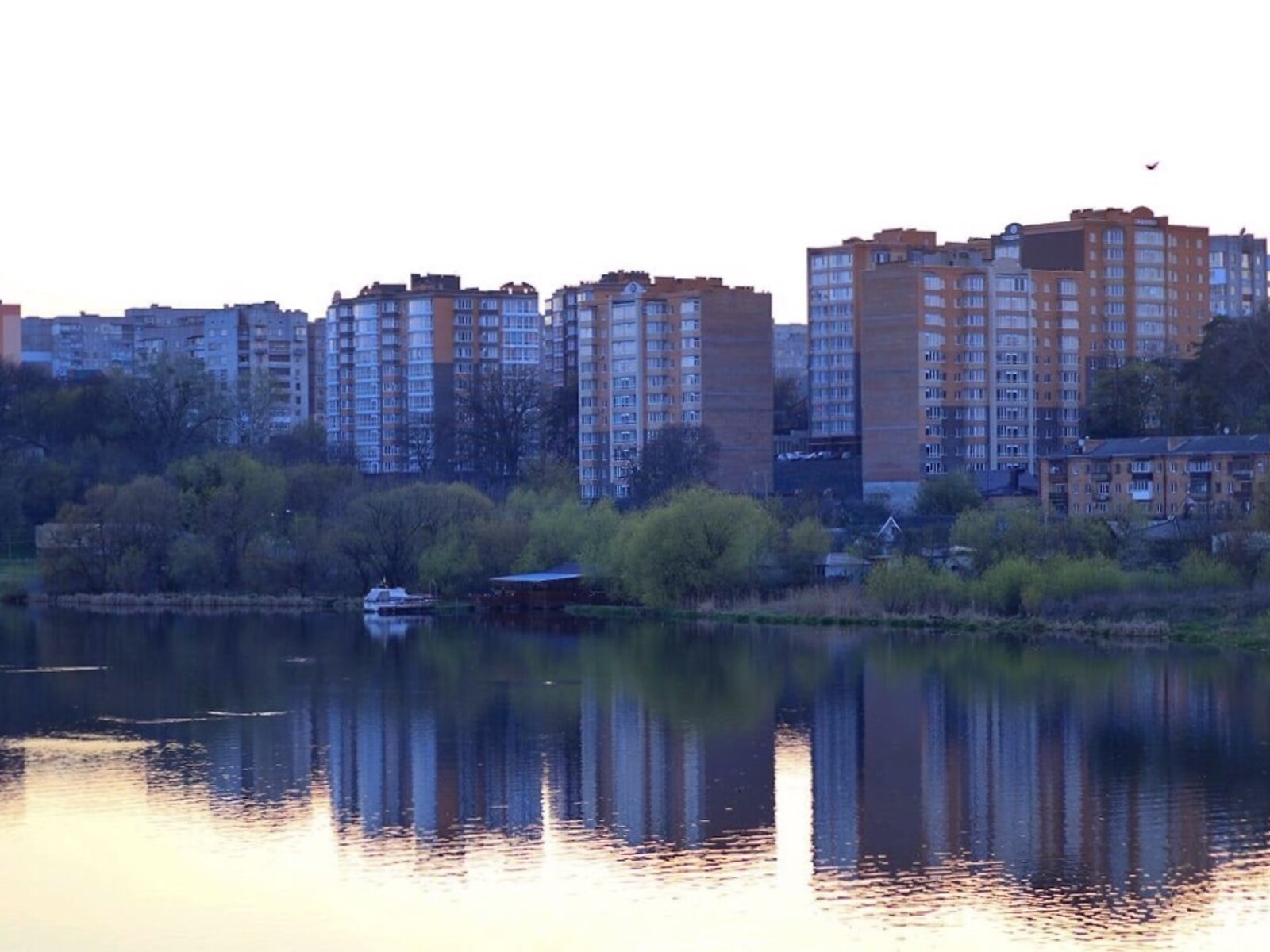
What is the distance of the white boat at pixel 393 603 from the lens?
51.5 meters

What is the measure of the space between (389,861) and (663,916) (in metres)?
3.64

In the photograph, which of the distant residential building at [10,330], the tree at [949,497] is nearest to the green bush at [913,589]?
the tree at [949,497]

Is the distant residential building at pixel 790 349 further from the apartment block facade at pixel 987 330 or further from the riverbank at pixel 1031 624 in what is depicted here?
the riverbank at pixel 1031 624

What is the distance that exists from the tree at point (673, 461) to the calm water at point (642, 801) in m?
31.7

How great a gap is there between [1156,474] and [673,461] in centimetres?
1953

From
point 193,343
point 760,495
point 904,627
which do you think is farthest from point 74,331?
point 904,627

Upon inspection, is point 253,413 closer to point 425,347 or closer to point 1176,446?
point 425,347

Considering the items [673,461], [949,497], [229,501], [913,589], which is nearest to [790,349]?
[673,461]

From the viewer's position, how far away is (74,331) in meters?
124

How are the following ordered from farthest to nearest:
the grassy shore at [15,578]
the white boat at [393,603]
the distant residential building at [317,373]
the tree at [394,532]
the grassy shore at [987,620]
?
the distant residential building at [317,373]
the grassy shore at [15,578]
the tree at [394,532]
the white boat at [393,603]
the grassy shore at [987,620]

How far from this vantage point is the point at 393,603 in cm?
5166

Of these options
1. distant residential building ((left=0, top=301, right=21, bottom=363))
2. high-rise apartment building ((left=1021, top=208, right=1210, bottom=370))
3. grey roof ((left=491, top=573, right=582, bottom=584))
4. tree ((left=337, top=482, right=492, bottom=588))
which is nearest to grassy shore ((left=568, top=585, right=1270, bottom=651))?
grey roof ((left=491, top=573, right=582, bottom=584))

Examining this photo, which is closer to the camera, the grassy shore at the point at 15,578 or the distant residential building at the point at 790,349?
the grassy shore at the point at 15,578

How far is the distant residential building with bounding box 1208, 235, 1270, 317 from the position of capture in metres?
98.9
